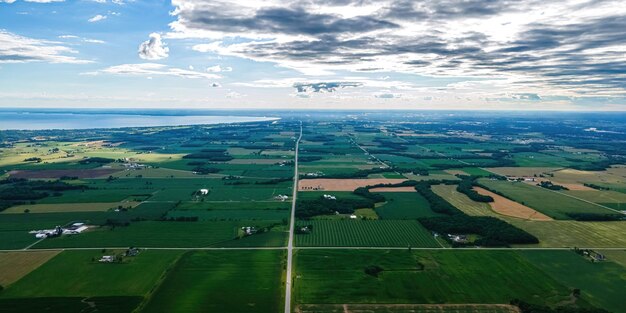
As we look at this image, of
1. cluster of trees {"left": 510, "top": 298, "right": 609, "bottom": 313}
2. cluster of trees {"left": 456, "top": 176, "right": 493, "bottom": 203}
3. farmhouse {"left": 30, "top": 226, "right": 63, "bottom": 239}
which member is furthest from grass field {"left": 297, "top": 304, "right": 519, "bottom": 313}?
cluster of trees {"left": 456, "top": 176, "right": 493, "bottom": 203}

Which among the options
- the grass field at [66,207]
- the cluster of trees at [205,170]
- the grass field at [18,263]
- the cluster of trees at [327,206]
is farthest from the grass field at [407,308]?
the cluster of trees at [205,170]

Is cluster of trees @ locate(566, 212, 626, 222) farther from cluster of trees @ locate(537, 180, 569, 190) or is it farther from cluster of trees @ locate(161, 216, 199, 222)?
cluster of trees @ locate(161, 216, 199, 222)

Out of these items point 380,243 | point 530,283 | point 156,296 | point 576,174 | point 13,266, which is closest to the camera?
point 156,296

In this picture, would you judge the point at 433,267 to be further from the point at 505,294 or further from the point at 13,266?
the point at 13,266

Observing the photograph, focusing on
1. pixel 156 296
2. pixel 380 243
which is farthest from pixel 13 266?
pixel 380 243

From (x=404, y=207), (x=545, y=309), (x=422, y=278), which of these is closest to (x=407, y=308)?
(x=422, y=278)

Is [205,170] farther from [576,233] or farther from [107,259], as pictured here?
[576,233]

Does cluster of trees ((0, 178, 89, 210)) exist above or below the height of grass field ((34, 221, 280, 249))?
above
